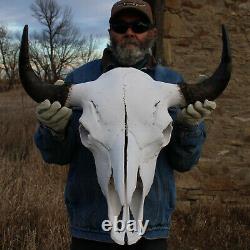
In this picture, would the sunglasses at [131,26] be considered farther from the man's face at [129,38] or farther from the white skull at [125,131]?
the white skull at [125,131]

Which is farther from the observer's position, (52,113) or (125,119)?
(52,113)

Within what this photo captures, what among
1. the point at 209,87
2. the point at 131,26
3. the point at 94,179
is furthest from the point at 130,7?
the point at 94,179

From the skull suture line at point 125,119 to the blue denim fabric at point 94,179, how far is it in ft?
1.14

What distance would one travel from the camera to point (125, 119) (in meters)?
2.27

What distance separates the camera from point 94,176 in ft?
9.66

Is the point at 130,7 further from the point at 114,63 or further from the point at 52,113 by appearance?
the point at 52,113

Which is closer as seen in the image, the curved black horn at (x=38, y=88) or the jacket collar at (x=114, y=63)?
the curved black horn at (x=38, y=88)

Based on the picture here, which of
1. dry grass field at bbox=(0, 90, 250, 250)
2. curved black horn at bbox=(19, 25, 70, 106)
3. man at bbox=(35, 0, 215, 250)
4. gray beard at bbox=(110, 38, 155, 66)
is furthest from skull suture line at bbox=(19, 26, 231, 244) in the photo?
dry grass field at bbox=(0, 90, 250, 250)

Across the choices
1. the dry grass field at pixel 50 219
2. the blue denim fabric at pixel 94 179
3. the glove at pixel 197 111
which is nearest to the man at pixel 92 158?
the blue denim fabric at pixel 94 179

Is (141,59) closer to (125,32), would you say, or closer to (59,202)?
(125,32)

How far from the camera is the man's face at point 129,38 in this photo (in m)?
3.02

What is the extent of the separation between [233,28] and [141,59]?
3507mm

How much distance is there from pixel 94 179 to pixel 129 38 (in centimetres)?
84

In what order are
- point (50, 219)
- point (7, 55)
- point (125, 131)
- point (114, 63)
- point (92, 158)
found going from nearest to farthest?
point (125, 131) < point (92, 158) < point (114, 63) < point (50, 219) < point (7, 55)
